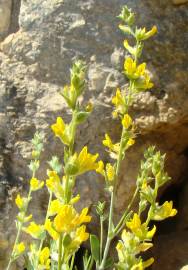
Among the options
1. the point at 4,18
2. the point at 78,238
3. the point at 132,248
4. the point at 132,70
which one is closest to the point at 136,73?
the point at 132,70

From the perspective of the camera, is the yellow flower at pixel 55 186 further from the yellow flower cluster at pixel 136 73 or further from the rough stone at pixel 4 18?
the rough stone at pixel 4 18

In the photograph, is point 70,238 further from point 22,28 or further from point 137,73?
point 22,28

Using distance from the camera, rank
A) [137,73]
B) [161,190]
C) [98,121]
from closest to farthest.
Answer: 1. [137,73]
2. [98,121]
3. [161,190]

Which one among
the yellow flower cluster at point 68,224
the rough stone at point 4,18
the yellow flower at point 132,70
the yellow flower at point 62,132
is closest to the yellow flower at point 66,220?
the yellow flower cluster at point 68,224

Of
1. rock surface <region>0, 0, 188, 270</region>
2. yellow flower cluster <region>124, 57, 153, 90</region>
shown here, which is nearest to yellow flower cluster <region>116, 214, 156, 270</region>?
yellow flower cluster <region>124, 57, 153, 90</region>

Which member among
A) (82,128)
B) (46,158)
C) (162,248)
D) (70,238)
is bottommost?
(162,248)

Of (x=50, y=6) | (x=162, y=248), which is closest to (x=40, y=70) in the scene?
(x=50, y=6)

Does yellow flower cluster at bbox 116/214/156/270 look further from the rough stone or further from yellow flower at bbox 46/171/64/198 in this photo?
the rough stone
